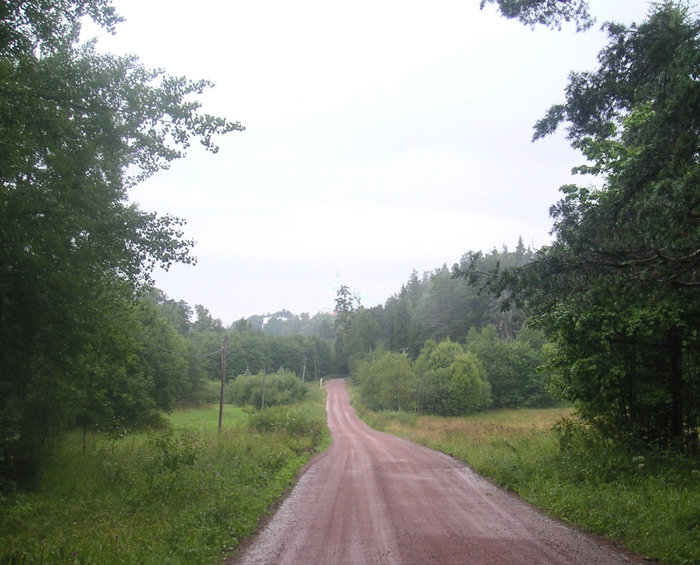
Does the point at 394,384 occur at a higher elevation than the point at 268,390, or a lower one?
higher

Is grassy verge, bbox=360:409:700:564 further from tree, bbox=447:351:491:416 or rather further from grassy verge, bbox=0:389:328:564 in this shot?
tree, bbox=447:351:491:416

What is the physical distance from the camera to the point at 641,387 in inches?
452

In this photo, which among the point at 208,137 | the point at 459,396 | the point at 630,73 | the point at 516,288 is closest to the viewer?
the point at 630,73

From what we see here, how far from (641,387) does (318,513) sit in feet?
28.0

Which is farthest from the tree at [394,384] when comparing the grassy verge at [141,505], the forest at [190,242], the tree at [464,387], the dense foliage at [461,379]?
the forest at [190,242]

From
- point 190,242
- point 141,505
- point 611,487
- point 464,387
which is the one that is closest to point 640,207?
point 611,487

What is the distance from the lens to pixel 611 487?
30.2 feet

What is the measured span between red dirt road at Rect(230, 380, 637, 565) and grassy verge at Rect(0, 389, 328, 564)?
0.77 metres

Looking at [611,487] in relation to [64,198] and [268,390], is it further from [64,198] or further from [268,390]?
[268,390]

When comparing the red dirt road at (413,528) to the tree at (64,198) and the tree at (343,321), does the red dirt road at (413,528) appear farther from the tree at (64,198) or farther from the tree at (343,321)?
the tree at (343,321)

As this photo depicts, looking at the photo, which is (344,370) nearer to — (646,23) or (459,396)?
(459,396)

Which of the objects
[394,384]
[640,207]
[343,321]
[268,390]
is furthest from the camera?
[343,321]

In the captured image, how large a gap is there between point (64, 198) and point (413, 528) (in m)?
8.69

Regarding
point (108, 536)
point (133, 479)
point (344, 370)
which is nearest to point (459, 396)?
point (133, 479)
